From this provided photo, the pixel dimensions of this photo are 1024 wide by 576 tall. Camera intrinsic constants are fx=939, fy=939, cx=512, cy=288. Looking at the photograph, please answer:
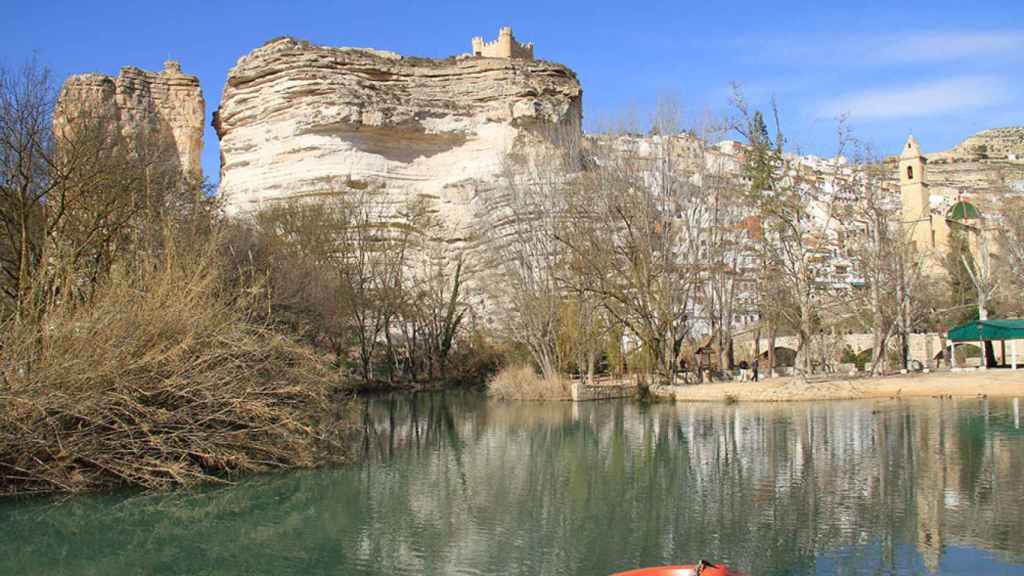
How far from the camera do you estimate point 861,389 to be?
2242 centimetres

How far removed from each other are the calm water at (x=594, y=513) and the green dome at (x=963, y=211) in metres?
49.1

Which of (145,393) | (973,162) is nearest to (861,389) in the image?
(145,393)

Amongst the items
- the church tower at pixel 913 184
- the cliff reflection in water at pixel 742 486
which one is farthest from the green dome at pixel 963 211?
the cliff reflection in water at pixel 742 486

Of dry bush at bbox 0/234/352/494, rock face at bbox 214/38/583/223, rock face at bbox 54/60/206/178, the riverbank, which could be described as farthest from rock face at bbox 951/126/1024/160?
dry bush at bbox 0/234/352/494

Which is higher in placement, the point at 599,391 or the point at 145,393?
the point at 145,393

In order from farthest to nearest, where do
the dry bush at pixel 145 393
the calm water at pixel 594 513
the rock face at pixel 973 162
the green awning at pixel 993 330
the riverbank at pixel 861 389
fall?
the rock face at pixel 973 162, the green awning at pixel 993 330, the riverbank at pixel 861 389, the dry bush at pixel 145 393, the calm water at pixel 594 513

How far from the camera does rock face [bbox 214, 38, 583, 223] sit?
4425 cm

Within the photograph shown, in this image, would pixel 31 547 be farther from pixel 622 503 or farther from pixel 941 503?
pixel 941 503

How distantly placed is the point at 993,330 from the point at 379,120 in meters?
28.9

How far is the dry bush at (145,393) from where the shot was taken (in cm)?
1090

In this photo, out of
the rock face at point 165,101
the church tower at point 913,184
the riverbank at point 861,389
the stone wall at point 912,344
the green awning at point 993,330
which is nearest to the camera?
the riverbank at point 861,389

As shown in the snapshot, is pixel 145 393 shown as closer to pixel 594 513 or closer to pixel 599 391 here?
pixel 594 513

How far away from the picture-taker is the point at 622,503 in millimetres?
10453

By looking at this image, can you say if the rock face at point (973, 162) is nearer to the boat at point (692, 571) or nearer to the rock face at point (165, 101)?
the rock face at point (165, 101)
